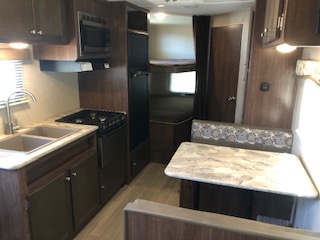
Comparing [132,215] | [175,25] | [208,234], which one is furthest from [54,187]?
[175,25]

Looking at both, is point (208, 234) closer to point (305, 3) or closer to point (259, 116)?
point (305, 3)

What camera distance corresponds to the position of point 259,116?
276cm

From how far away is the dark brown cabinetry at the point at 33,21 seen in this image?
5.74 ft

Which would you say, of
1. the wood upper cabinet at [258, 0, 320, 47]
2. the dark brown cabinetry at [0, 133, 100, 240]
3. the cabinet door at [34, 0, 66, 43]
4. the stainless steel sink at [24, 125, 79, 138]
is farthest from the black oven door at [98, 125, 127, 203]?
the wood upper cabinet at [258, 0, 320, 47]

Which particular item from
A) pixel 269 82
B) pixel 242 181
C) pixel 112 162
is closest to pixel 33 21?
A: pixel 112 162

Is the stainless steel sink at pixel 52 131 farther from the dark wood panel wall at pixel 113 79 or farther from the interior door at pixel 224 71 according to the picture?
the interior door at pixel 224 71

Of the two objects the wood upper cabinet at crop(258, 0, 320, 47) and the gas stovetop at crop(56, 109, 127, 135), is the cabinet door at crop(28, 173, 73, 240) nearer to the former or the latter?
the gas stovetop at crop(56, 109, 127, 135)

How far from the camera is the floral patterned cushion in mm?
2541

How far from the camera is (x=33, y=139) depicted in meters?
2.25

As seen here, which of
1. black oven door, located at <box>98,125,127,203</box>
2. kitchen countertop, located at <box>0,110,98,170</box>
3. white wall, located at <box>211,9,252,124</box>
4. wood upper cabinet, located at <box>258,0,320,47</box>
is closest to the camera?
wood upper cabinet, located at <box>258,0,320,47</box>

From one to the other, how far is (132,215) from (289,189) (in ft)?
3.52

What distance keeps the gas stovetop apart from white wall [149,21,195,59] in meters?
3.63

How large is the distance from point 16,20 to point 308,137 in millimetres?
2290

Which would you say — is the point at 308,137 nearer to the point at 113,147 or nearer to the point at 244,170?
the point at 244,170
